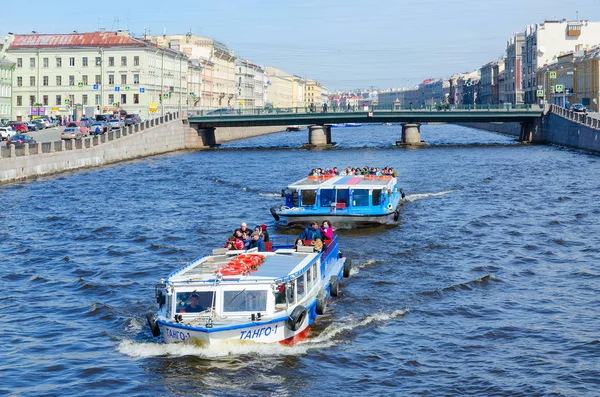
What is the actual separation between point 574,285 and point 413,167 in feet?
136

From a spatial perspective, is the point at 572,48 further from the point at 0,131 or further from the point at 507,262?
the point at 507,262

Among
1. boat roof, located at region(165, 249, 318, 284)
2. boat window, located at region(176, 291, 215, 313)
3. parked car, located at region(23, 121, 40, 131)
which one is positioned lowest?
boat window, located at region(176, 291, 215, 313)

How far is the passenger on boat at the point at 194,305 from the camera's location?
18.5 meters

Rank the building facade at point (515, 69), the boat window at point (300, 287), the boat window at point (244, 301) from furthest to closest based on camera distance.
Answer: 1. the building facade at point (515, 69)
2. the boat window at point (300, 287)
3. the boat window at point (244, 301)

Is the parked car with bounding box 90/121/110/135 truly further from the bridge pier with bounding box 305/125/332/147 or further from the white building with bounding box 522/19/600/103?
the white building with bounding box 522/19/600/103

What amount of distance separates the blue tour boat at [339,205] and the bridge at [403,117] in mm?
51103

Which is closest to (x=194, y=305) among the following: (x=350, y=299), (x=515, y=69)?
(x=350, y=299)

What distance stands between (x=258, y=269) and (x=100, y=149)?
47675 mm

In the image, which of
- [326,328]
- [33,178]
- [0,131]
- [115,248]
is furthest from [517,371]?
[0,131]

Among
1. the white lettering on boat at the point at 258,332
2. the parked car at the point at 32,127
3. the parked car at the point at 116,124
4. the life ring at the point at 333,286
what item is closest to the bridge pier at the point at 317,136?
the parked car at the point at 116,124

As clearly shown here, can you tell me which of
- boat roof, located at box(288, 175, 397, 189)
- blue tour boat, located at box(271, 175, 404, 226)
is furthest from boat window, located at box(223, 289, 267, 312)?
boat roof, located at box(288, 175, 397, 189)

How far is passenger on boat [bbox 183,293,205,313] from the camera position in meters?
18.5

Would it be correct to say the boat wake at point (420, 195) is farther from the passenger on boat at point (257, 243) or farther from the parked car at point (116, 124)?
the parked car at point (116, 124)

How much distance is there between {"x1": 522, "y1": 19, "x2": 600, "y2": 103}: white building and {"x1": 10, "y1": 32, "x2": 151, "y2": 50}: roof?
191 feet
